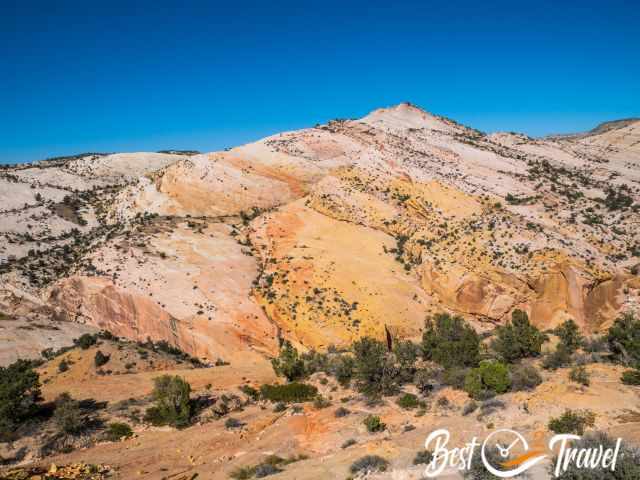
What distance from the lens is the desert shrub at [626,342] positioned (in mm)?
21719

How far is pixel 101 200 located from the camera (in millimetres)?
69312

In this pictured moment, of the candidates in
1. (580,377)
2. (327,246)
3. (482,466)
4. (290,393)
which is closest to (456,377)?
(580,377)

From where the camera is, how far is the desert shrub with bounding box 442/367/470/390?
2177 cm

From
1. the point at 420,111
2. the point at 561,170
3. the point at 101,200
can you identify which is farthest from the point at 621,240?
the point at 101,200

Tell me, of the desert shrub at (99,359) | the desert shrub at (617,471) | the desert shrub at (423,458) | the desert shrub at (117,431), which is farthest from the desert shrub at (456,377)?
the desert shrub at (99,359)

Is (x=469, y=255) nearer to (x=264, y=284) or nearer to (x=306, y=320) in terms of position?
(x=306, y=320)

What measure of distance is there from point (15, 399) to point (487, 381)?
76.6 ft

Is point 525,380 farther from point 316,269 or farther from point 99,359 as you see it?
point 99,359

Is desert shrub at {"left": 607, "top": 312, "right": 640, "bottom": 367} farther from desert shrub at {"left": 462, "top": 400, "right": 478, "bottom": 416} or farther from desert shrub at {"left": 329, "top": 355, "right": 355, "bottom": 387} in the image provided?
desert shrub at {"left": 329, "top": 355, "right": 355, "bottom": 387}

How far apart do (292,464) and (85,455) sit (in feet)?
32.7

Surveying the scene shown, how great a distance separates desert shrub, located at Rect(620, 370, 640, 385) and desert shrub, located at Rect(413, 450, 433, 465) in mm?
10593

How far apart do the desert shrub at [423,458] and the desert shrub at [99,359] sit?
80.1 feet

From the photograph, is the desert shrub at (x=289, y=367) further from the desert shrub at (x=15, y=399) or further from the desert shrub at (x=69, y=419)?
the desert shrub at (x=15, y=399)

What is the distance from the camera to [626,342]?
2227 centimetres
